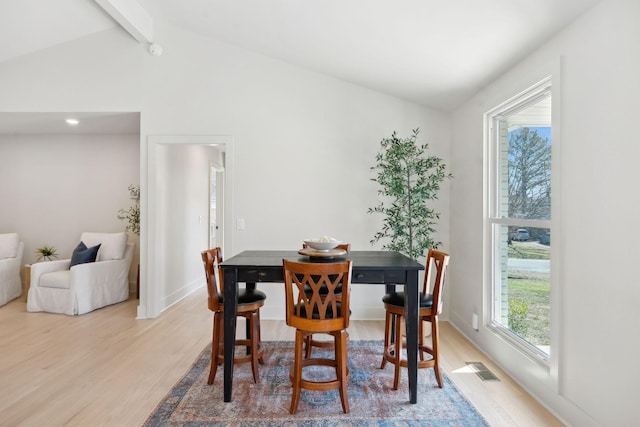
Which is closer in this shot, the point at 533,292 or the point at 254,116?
the point at 533,292

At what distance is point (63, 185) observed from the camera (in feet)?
17.8

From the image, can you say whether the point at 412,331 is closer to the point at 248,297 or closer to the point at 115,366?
the point at 248,297

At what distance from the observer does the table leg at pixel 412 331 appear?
7.43 ft

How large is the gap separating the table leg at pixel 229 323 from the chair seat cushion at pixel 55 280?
3.13 m

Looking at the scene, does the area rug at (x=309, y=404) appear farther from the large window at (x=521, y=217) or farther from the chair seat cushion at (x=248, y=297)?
the large window at (x=521, y=217)

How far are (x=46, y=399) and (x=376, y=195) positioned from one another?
3.38 metres

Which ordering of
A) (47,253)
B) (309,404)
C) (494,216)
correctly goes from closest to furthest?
1. (309,404)
2. (494,216)
3. (47,253)

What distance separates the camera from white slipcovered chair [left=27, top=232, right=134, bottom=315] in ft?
13.9

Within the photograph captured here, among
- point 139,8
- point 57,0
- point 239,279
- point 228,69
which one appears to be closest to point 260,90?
point 228,69

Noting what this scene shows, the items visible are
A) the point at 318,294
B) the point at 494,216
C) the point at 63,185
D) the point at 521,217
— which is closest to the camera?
the point at 318,294

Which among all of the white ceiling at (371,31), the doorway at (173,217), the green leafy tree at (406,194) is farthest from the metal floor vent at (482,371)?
the doorway at (173,217)

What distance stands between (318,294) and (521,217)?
1.77m

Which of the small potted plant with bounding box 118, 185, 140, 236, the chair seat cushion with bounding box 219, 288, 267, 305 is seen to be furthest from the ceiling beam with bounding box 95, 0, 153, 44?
the chair seat cushion with bounding box 219, 288, 267, 305

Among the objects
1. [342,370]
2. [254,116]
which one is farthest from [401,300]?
[254,116]
